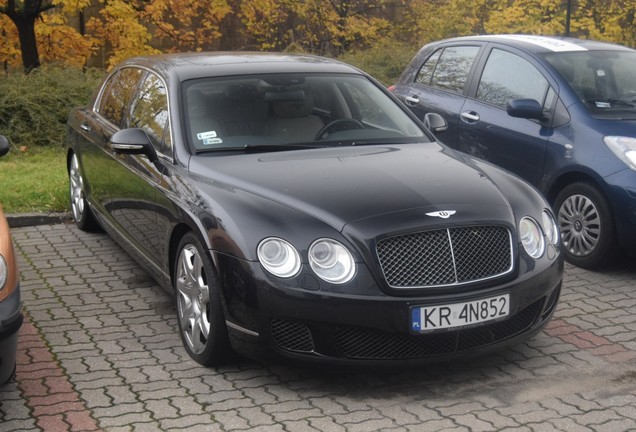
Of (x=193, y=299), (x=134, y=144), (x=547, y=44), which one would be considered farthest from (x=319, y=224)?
(x=547, y=44)

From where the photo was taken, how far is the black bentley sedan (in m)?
4.70

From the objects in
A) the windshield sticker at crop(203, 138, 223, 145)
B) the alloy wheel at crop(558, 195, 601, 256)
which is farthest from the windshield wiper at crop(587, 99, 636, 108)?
the windshield sticker at crop(203, 138, 223, 145)

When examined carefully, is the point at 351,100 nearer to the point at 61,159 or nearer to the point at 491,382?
the point at 491,382

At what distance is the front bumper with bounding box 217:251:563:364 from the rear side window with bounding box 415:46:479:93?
13.6 feet

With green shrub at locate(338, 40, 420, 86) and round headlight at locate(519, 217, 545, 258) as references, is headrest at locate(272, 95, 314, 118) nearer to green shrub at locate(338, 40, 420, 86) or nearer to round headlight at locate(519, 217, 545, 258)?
round headlight at locate(519, 217, 545, 258)

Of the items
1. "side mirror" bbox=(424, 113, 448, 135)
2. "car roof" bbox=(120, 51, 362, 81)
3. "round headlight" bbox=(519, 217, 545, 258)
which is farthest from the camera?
"side mirror" bbox=(424, 113, 448, 135)

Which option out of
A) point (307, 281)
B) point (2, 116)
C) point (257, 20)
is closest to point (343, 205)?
point (307, 281)

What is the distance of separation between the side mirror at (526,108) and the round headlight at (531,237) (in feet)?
7.96

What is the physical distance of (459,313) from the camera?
4754 mm

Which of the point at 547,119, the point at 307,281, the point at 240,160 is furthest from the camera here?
the point at 547,119

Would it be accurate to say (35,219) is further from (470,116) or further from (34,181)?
(470,116)

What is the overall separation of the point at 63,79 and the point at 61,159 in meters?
2.20

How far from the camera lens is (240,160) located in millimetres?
5652

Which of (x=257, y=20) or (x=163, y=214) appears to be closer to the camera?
(x=163, y=214)
